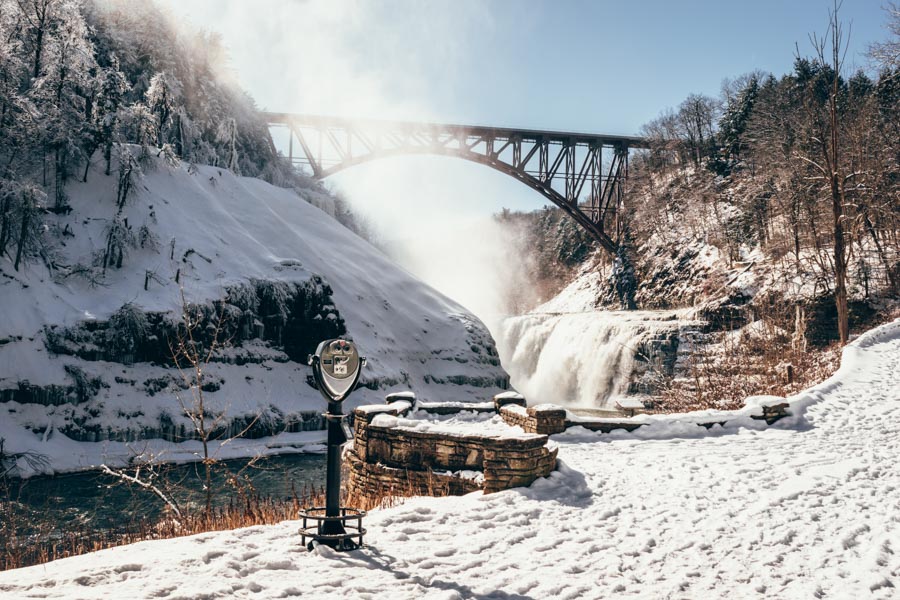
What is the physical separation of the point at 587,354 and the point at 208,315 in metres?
19.7

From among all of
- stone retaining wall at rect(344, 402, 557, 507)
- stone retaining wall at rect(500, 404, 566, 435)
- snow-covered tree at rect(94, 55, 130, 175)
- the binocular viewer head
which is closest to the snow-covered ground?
stone retaining wall at rect(344, 402, 557, 507)

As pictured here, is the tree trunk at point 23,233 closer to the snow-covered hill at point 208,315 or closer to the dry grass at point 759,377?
the snow-covered hill at point 208,315

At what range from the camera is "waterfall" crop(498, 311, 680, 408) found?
32.1 m

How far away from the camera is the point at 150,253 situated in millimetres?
26125

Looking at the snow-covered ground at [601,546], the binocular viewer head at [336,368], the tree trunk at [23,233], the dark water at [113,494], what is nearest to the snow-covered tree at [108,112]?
the tree trunk at [23,233]

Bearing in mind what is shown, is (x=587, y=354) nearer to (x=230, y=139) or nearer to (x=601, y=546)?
(x=230, y=139)

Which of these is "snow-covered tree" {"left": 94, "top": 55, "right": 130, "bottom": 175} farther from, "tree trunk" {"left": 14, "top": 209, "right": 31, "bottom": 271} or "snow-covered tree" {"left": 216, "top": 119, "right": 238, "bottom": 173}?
Answer: "snow-covered tree" {"left": 216, "top": 119, "right": 238, "bottom": 173}

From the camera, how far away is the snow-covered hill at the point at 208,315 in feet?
67.6

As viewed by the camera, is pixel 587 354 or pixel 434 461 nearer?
pixel 434 461

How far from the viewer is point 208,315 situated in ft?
79.8

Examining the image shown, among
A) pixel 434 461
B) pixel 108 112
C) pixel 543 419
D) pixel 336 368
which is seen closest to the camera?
pixel 336 368

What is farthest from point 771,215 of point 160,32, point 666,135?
point 160,32

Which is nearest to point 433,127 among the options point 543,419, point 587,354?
point 587,354

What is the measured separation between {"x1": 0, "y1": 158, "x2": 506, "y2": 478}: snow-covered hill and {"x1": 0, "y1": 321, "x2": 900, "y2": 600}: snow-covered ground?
1683cm
